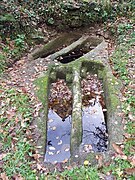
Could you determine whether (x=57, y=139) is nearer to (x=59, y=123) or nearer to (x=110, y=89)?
(x=59, y=123)

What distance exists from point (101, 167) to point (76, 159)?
1.63ft

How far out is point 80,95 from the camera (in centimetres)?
607

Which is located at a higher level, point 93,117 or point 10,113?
point 10,113

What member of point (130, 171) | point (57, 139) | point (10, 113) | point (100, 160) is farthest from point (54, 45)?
point (130, 171)

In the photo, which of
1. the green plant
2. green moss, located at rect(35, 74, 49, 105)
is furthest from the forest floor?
the green plant

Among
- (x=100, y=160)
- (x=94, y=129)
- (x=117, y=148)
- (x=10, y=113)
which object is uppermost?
(x=117, y=148)

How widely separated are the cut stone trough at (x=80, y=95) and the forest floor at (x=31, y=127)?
153 millimetres

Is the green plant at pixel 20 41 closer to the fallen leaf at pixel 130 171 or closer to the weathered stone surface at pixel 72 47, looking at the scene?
the weathered stone surface at pixel 72 47

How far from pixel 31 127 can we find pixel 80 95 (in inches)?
58.1

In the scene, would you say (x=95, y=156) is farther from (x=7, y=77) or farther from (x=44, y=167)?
(x=7, y=77)

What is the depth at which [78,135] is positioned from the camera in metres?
4.95

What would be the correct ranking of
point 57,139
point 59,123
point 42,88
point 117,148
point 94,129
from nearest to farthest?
point 117,148 < point 57,139 < point 94,129 < point 59,123 < point 42,88

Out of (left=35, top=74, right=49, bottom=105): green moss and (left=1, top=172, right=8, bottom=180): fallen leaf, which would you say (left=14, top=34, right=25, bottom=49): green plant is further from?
(left=1, top=172, right=8, bottom=180): fallen leaf

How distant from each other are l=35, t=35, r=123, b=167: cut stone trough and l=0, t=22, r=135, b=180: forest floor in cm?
15
